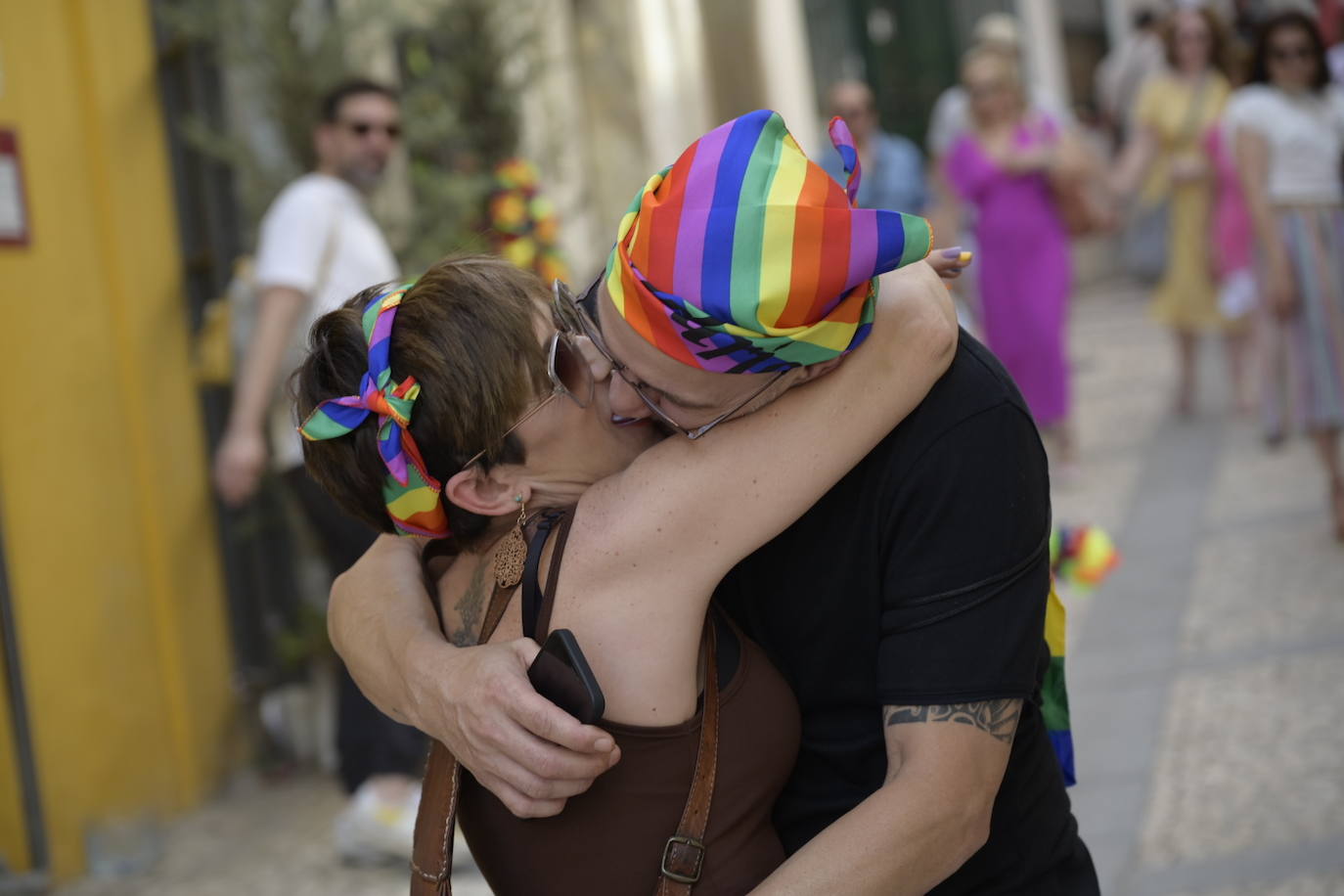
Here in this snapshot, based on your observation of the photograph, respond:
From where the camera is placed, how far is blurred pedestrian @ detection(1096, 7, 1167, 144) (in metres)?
13.9

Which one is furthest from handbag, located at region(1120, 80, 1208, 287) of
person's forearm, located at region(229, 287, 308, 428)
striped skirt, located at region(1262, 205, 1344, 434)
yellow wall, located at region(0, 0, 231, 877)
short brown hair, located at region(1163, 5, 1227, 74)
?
person's forearm, located at region(229, 287, 308, 428)

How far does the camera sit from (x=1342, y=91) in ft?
22.5

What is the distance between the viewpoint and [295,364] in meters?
4.61

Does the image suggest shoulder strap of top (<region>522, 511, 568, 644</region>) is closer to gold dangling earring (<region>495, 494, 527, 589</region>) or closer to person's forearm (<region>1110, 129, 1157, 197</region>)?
gold dangling earring (<region>495, 494, 527, 589</region>)

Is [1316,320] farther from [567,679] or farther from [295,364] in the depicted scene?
[567,679]

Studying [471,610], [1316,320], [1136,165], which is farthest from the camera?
[1136,165]

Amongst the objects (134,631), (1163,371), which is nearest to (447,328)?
(134,631)

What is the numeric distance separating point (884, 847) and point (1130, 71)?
1391 cm

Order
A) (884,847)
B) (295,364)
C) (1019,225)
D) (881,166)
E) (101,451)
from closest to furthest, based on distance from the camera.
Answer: (884,847) → (295,364) → (101,451) → (1019,225) → (881,166)

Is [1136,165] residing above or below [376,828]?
above

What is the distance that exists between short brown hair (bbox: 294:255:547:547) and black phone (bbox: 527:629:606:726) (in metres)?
0.29

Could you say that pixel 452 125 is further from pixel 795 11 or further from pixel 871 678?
pixel 795 11

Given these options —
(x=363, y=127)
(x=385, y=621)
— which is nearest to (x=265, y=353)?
(x=363, y=127)

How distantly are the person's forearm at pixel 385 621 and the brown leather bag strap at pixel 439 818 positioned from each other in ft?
0.22
